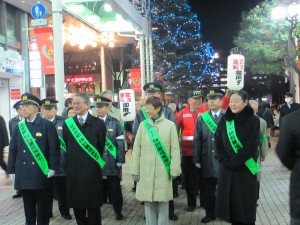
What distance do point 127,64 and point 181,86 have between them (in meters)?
4.52

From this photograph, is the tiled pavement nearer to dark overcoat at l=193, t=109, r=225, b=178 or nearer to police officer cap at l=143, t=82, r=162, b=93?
dark overcoat at l=193, t=109, r=225, b=178

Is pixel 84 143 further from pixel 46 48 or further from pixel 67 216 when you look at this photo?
pixel 46 48

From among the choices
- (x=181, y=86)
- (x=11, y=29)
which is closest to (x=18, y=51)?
(x=11, y=29)

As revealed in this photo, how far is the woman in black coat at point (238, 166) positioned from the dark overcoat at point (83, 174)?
5.44 ft

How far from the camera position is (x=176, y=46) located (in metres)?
31.3

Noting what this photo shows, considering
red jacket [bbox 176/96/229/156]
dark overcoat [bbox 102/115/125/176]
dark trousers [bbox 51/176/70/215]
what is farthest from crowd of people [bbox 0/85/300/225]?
dark trousers [bbox 51/176/70/215]

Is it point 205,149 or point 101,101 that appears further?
point 101,101

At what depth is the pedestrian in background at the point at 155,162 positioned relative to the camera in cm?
538

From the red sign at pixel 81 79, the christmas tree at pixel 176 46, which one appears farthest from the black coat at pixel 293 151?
the red sign at pixel 81 79

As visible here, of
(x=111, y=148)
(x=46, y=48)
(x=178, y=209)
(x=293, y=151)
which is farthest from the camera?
(x=46, y=48)

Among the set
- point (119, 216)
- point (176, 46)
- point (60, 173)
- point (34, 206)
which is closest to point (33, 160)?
point (34, 206)

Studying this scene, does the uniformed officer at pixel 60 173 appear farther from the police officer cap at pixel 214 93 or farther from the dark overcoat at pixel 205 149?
the police officer cap at pixel 214 93

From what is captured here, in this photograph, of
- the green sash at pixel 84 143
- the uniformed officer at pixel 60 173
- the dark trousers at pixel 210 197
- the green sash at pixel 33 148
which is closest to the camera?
the green sash at pixel 84 143

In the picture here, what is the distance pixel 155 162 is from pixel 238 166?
3.72 ft
